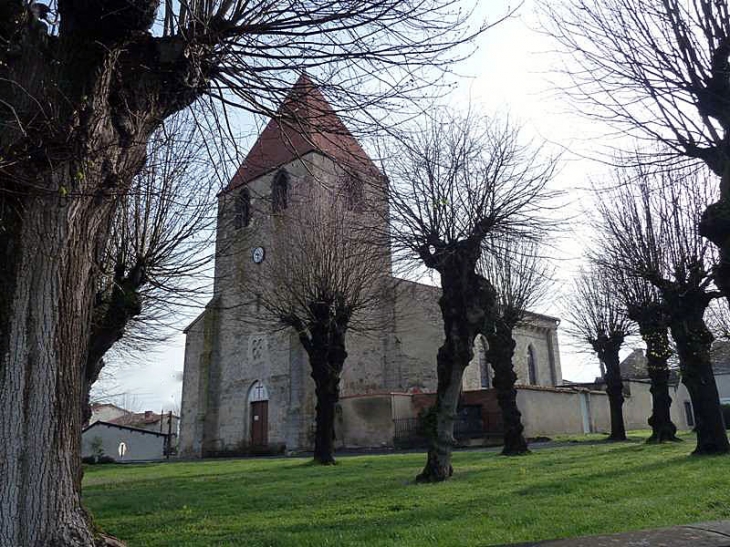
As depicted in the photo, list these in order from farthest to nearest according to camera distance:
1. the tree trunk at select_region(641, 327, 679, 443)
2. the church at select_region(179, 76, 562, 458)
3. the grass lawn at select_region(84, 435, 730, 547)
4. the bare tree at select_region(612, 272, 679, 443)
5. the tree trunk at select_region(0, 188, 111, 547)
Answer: the church at select_region(179, 76, 562, 458) → the bare tree at select_region(612, 272, 679, 443) → the tree trunk at select_region(641, 327, 679, 443) → the grass lawn at select_region(84, 435, 730, 547) → the tree trunk at select_region(0, 188, 111, 547)

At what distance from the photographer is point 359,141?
690 cm

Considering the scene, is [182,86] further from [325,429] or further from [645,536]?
[325,429]

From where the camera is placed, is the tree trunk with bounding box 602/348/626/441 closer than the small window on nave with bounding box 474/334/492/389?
Yes

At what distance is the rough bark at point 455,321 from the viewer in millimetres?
10734

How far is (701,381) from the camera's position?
13.6m

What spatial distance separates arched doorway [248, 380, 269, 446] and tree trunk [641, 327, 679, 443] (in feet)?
54.6

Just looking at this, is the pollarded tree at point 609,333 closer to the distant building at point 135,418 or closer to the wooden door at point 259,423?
the wooden door at point 259,423

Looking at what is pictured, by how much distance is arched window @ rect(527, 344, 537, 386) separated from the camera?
37.4 m

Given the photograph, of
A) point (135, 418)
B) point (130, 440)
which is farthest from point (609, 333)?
point (135, 418)

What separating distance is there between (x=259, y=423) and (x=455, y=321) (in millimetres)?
19779

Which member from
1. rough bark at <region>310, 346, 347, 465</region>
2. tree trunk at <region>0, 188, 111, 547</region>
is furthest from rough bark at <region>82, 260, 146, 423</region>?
rough bark at <region>310, 346, 347, 465</region>

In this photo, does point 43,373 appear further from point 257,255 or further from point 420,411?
point 257,255

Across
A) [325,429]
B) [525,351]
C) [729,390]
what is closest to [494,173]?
[325,429]

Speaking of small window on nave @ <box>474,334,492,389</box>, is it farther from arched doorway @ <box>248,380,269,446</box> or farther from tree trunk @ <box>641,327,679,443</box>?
tree trunk @ <box>641,327,679,443</box>
